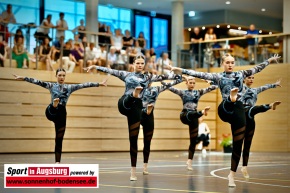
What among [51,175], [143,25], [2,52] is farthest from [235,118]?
[143,25]

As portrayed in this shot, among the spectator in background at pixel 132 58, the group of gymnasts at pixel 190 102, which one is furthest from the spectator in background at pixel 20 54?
the group of gymnasts at pixel 190 102

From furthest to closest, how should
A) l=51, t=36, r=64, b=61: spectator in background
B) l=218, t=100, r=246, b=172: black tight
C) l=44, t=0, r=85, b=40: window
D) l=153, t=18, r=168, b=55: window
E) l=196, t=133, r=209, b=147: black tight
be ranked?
1. l=153, t=18, r=168, b=55: window
2. l=44, t=0, r=85, b=40: window
3. l=196, t=133, r=209, b=147: black tight
4. l=51, t=36, r=64, b=61: spectator in background
5. l=218, t=100, r=246, b=172: black tight

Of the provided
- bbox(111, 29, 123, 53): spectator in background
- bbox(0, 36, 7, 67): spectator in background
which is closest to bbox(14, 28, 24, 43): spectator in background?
bbox(0, 36, 7, 67): spectator in background

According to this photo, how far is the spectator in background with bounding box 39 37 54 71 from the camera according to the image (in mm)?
22856

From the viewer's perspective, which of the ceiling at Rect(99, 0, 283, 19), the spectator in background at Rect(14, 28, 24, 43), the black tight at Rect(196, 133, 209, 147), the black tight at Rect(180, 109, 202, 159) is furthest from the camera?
the ceiling at Rect(99, 0, 283, 19)

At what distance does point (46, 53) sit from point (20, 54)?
91 centimetres

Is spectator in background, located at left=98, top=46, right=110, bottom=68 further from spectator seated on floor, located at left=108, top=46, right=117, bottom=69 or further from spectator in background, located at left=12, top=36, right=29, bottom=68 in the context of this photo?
spectator in background, located at left=12, top=36, right=29, bottom=68

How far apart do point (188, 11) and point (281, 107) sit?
9909 mm

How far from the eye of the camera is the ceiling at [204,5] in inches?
1328

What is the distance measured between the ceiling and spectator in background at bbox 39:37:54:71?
33.8ft

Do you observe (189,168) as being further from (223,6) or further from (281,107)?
(223,6)

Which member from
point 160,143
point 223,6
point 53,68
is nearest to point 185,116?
point 53,68

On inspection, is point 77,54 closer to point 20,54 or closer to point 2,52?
point 20,54

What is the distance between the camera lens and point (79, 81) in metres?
24.6
